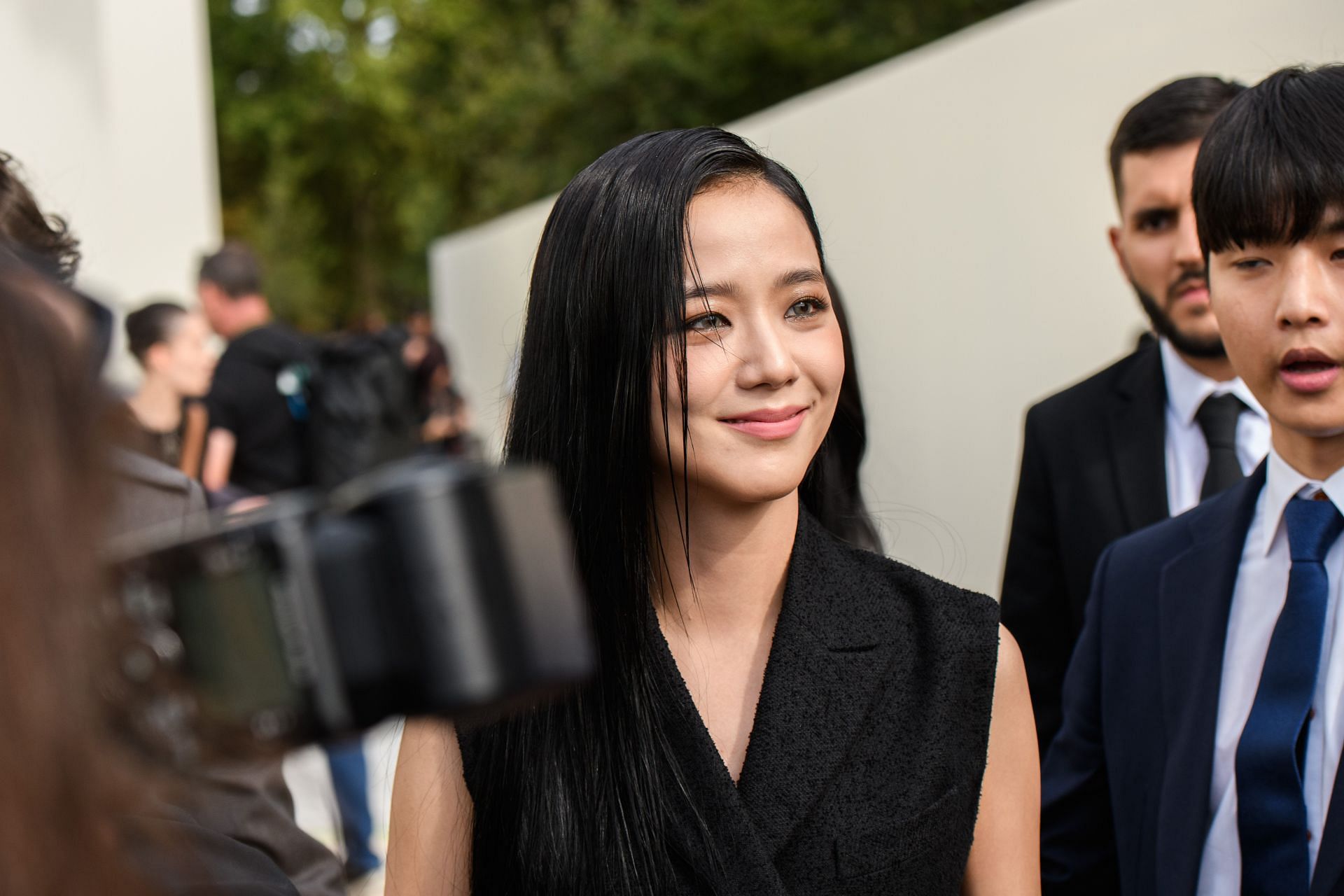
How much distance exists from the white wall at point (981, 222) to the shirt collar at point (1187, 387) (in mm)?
1340

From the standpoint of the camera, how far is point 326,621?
677 millimetres

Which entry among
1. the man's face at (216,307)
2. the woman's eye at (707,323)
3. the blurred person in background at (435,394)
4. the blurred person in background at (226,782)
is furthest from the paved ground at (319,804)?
the blurred person in background at (435,394)

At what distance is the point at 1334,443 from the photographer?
1.80 metres

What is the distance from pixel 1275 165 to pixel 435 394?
36.7 ft

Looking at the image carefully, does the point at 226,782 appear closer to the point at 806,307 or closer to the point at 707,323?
the point at 707,323

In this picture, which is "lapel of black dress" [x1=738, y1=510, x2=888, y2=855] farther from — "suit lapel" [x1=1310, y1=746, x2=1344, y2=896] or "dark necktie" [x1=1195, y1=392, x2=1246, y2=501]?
"dark necktie" [x1=1195, y1=392, x2=1246, y2=501]

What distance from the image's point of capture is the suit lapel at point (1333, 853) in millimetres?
1581

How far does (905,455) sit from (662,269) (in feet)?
12.5

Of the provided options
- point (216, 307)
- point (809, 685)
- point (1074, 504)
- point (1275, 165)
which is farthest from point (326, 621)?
point (216, 307)

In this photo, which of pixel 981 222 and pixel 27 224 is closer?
pixel 27 224

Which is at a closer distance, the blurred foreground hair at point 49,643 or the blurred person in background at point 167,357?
the blurred foreground hair at point 49,643

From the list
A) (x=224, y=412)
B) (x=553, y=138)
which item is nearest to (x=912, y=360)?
(x=224, y=412)

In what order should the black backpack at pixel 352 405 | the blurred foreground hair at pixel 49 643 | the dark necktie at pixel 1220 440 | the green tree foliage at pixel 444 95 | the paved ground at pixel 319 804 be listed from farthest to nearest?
the green tree foliage at pixel 444 95 < the black backpack at pixel 352 405 < the paved ground at pixel 319 804 < the dark necktie at pixel 1220 440 < the blurred foreground hair at pixel 49 643

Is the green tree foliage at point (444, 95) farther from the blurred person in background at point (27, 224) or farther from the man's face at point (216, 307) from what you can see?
the blurred person in background at point (27, 224)
